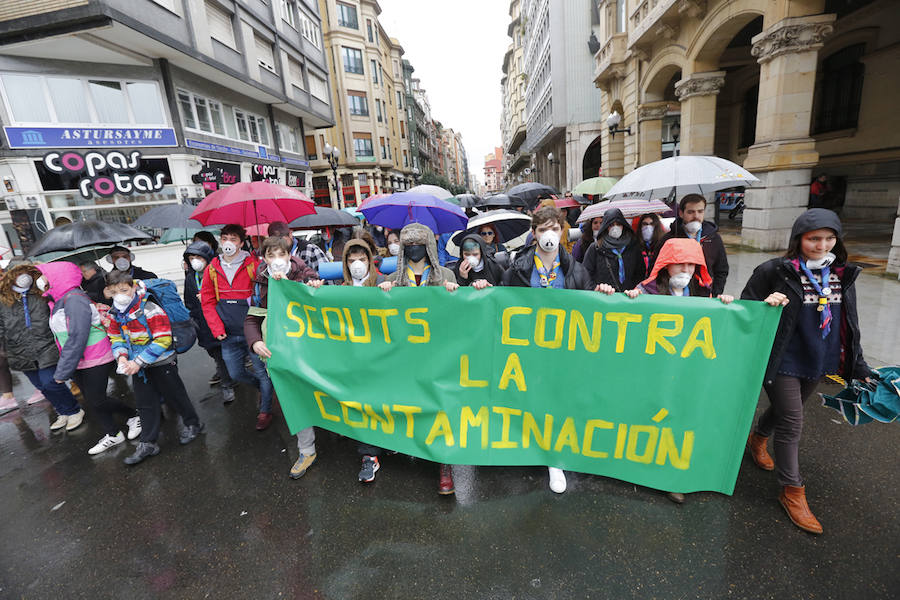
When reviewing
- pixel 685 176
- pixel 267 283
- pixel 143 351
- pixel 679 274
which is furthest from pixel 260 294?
pixel 685 176

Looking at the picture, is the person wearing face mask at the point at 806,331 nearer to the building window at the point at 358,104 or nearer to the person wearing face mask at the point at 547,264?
the person wearing face mask at the point at 547,264

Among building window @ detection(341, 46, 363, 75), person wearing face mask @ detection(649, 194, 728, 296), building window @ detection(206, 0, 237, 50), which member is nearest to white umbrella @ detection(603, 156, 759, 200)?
person wearing face mask @ detection(649, 194, 728, 296)

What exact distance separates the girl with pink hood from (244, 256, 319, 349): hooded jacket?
4.72 ft

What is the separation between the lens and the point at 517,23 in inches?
2167

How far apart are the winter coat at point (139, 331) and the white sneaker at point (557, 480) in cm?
345

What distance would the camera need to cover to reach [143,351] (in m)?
3.50

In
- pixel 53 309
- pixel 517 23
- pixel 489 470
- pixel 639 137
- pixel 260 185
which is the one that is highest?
pixel 517 23

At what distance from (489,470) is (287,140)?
25.5m

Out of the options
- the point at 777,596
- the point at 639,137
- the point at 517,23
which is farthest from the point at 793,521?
the point at 517,23

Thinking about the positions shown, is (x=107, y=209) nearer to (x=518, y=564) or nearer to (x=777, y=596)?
(x=518, y=564)

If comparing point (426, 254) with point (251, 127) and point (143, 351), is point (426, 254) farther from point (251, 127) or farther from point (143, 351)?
point (251, 127)

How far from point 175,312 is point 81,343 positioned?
2.59 feet

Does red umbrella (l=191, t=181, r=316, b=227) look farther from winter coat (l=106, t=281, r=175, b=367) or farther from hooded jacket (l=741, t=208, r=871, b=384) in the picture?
hooded jacket (l=741, t=208, r=871, b=384)

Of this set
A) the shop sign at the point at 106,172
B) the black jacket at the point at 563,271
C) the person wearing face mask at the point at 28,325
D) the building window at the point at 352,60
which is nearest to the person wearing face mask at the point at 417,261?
the black jacket at the point at 563,271
